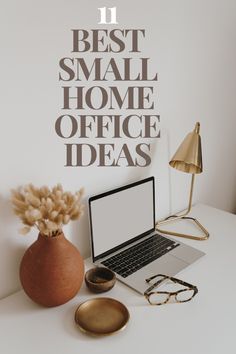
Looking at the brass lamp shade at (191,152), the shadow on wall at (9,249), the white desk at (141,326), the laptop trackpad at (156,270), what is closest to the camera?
the white desk at (141,326)

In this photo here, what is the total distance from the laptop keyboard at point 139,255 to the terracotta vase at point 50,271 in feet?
0.67

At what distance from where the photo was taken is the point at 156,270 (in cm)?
113

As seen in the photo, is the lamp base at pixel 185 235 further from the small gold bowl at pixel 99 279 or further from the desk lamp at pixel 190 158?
the small gold bowl at pixel 99 279

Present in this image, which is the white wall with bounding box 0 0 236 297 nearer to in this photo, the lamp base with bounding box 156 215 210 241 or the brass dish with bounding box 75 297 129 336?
the lamp base with bounding box 156 215 210 241

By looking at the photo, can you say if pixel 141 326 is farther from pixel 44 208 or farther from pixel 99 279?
pixel 44 208

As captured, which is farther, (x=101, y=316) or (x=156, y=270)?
(x=156, y=270)

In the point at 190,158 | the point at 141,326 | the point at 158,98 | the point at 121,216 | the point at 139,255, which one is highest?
the point at 158,98

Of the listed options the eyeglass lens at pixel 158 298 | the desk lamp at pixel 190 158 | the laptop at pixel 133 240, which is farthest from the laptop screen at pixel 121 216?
the eyeglass lens at pixel 158 298

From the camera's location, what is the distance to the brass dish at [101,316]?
89 centimetres

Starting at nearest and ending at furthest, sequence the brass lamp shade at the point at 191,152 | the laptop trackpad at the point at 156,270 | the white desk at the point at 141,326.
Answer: the white desk at the point at 141,326
the laptop trackpad at the point at 156,270
the brass lamp shade at the point at 191,152

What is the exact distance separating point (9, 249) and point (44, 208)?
17 cm

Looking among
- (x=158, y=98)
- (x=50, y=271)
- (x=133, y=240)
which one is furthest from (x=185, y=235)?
(x=50, y=271)

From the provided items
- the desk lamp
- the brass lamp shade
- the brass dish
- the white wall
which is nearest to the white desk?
the brass dish

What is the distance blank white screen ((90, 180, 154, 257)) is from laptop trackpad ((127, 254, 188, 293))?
0.13 m
